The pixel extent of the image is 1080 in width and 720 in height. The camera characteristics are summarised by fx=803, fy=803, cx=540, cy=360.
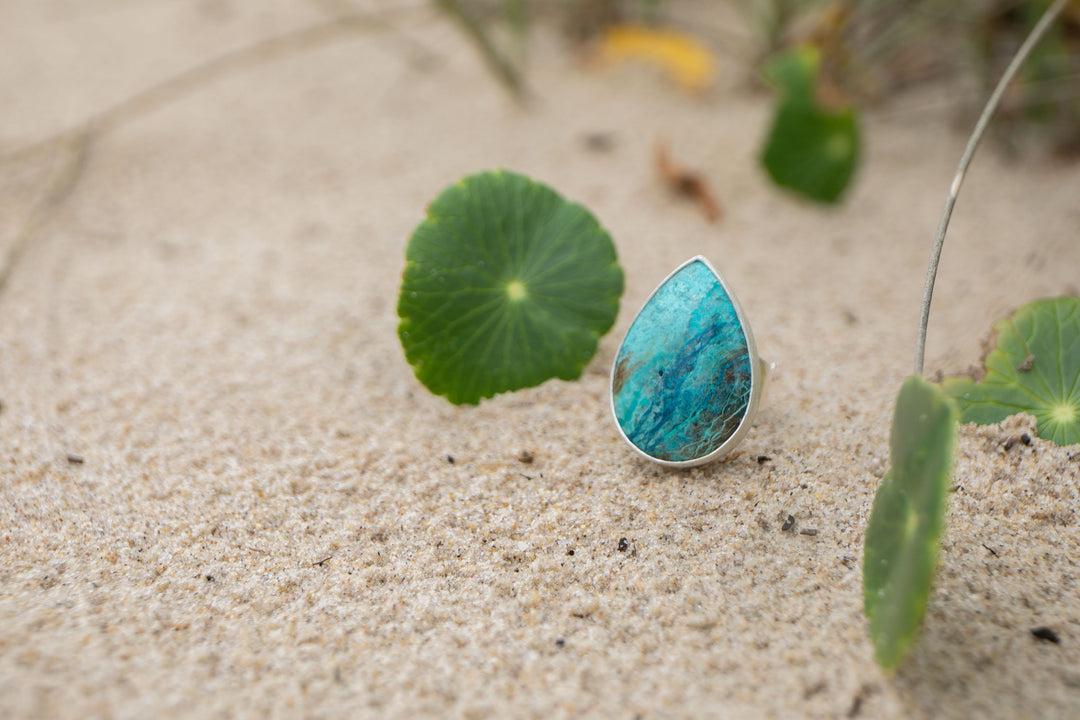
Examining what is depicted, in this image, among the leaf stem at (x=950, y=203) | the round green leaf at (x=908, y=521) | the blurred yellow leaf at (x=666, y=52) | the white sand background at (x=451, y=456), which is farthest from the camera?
the blurred yellow leaf at (x=666, y=52)

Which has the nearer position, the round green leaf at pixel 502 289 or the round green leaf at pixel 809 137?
the round green leaf at pixel 502 289

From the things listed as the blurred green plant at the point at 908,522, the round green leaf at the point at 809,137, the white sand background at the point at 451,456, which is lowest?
the white sand background at the point at 451,456

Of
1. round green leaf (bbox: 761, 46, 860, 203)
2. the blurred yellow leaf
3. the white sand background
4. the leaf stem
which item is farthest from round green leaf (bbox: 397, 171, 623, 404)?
the blurred yellow leaf

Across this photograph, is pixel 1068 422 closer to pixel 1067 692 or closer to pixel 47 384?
pixel 1067 692

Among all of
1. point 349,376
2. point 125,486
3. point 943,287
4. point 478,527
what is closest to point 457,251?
point 349,376

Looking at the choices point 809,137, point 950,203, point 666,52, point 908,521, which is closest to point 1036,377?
point 950,203

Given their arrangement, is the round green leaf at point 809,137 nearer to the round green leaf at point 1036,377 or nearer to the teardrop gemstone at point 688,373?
the round green leaf at point 1036,377

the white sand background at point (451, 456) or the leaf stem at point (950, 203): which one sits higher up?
the leaf stem at point (950, 203)

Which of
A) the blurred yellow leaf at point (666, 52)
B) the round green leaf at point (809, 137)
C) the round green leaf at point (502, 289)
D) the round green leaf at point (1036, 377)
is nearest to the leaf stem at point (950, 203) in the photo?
the round green leaf at point (1036, 377)
